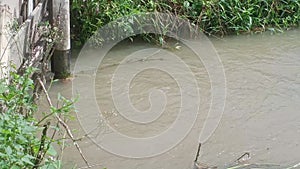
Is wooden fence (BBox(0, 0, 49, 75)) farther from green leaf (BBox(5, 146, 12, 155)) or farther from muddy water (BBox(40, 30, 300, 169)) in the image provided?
green leaf (BBox(5, 146, 12, 155))

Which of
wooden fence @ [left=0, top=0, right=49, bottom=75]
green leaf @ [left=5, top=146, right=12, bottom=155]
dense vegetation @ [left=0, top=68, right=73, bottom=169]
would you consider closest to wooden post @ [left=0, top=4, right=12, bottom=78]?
wooden fence @ [left=0, top=0, right=49, bottom=75]

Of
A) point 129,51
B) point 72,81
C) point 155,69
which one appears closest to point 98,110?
point 72,81

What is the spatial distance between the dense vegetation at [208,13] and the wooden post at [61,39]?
3.23 feet

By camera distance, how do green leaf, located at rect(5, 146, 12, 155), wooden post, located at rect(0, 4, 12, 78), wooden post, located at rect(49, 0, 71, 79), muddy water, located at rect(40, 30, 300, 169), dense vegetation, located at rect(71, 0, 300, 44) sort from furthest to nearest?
dense vegetation, located at rect(71, 0, 300, 44)
wooden post, located at rect(49, 0, 71, 79)
muddy water, located at rect(40, 30, 300, 169)
wooden post, located at rect(0, 4, 12, 78)
green leaf, located at rect(5, 146, 12, 155)

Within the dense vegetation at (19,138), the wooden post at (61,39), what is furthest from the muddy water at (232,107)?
the dense vegetation at (19,138)

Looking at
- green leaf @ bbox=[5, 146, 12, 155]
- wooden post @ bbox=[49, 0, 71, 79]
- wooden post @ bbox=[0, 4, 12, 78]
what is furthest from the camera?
wooden post @ bbox=[49, 0, 71, 79]

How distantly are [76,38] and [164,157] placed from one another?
271 cm

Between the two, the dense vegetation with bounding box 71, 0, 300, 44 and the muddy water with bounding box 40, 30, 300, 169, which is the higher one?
the dense vegetation with bounding box 71, 0, 300, 44

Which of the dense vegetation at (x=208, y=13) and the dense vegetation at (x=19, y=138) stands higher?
the dense vegetation at (x=208, y=13)

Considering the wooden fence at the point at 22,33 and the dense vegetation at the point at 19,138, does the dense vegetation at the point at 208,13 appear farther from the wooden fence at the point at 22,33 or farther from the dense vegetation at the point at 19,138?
the dense vegetation at the point at 19,138

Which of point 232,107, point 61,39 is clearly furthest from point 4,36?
point 232,107

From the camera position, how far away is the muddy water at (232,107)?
389 centimetres

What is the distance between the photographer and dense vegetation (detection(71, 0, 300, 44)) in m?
6.10

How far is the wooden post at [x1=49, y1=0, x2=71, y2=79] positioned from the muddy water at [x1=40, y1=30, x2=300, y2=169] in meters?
0.13
